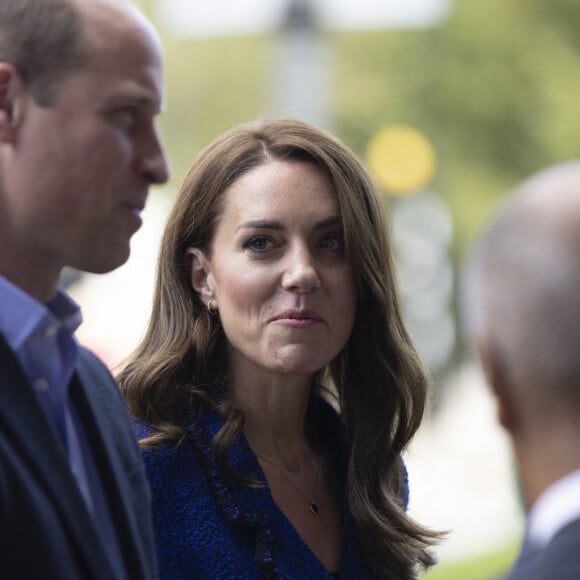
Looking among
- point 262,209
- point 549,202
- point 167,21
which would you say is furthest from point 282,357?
point 167,21

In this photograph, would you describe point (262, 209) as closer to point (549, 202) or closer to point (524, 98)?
point (549, 202)

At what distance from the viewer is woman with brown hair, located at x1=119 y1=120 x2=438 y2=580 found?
10.5 ft

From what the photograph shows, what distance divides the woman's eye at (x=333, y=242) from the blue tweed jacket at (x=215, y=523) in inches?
21.5

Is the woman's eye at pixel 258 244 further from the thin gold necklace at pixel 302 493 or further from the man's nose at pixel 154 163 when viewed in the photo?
the man's nose at pixel 154 163

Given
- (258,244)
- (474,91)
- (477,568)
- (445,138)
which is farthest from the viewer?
(445,138)

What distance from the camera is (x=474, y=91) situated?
47.2 ft

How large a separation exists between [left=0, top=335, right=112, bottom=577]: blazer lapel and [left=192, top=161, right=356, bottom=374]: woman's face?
113 cm

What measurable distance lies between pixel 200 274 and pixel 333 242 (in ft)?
1.30

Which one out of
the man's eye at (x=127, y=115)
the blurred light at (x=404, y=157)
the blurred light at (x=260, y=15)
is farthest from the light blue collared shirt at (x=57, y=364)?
the blurred light at (x=404, y=157)

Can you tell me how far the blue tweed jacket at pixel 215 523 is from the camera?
3.08m

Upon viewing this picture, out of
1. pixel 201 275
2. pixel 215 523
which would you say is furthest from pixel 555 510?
pixel 201 275

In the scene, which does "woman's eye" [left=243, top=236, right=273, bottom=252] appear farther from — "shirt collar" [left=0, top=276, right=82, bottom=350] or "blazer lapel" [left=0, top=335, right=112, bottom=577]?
"blazer lapel" [left=0, top=335, right=112, bottom=577]

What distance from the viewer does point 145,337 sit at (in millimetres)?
3611

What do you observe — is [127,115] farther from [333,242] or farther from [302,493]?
[302,493]
